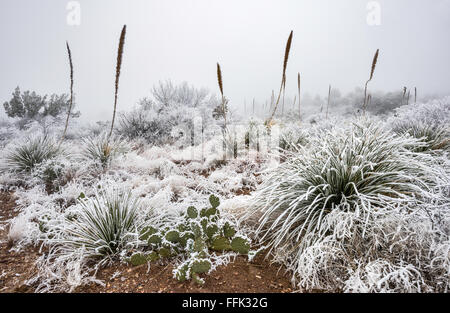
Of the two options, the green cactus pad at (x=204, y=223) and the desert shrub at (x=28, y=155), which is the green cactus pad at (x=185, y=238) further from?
the desert shrub at (x=28, y=155)

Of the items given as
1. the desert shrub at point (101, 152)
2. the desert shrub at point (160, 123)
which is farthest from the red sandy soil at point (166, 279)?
the desert shrub at point (160, 123)

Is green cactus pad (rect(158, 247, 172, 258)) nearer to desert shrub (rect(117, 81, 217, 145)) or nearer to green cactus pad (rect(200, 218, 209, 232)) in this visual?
green cactus pad (rect(200, 218, 209, 232))

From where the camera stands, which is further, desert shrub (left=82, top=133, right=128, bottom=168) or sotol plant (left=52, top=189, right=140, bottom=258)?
→ desert shrub (left=82, top=133, right=128, bottom=168)

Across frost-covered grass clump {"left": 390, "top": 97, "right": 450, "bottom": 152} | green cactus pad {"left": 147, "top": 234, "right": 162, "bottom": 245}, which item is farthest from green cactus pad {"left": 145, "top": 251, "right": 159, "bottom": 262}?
frost-covered grass clump {"left": 390, "top": 97, "right": 450, "bottom": 152}

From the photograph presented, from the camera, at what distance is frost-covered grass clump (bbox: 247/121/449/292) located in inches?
57.1

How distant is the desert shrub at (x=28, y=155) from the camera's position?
14.9 ft

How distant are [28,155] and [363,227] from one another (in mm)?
5614

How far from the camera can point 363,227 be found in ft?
5.52

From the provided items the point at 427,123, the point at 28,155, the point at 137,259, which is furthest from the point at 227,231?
the point at 427,123

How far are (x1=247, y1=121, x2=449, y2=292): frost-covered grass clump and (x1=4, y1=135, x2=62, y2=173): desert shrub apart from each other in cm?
443

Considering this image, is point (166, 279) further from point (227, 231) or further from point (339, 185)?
point (339, 185)

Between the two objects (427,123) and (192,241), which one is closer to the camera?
(192,241)

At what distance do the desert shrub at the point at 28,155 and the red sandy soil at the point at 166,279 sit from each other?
3.18 m
